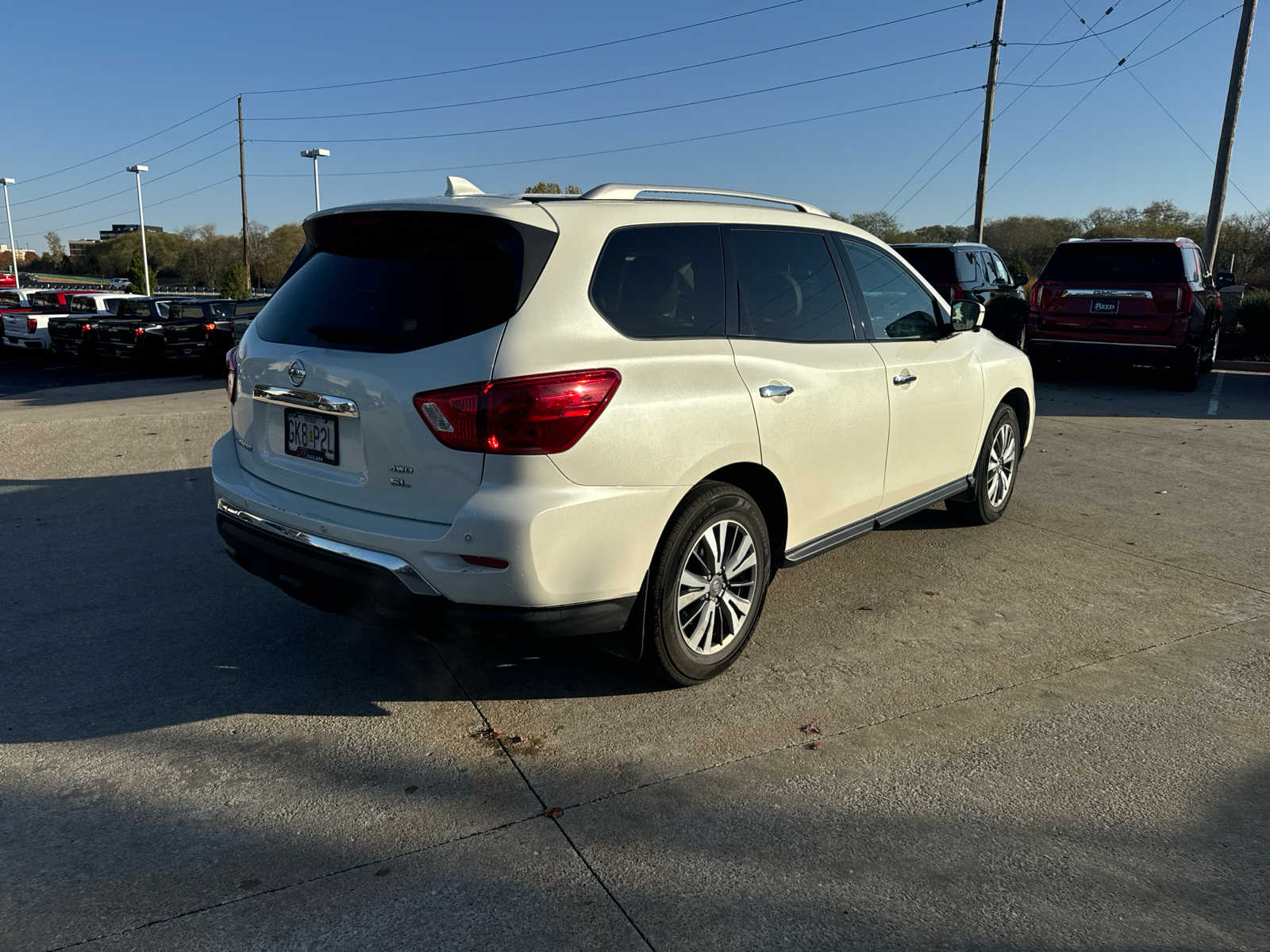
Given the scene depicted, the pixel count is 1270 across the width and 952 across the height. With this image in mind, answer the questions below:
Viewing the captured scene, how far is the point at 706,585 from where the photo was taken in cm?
380

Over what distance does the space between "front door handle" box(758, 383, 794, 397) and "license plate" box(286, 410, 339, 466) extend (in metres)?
1.63

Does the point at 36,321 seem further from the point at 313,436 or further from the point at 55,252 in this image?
the point at 55,252

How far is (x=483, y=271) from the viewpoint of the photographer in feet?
10.7

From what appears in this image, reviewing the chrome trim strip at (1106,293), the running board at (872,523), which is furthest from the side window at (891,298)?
A: the chrome trim strip at (1106,293)

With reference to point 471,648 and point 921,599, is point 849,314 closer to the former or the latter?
point 921,599

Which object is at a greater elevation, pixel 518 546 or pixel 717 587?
pixel 518 546

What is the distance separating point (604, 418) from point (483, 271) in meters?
0.65

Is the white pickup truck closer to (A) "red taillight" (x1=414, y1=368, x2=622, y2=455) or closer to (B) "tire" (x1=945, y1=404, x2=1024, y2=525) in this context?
(B) "tire" (x1=945, y1=404, x2=1024, y2=525)

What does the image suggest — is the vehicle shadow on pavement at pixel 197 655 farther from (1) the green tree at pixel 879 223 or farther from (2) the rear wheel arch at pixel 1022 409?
(1) the green tree at pixel 879 223

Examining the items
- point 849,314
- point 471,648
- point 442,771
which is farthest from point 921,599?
point 442,771

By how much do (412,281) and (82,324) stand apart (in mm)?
19733

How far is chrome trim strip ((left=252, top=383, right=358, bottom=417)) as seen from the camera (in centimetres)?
335

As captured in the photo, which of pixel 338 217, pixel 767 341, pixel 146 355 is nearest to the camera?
pixel 338 217

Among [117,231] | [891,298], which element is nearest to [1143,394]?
[891,298]
